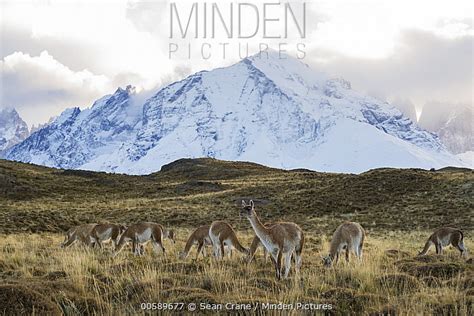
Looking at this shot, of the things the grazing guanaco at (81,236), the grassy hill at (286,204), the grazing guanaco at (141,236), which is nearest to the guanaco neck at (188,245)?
the grazing guanaco at (141,236)

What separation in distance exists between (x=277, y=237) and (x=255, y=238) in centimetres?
302

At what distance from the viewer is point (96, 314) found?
7.14m

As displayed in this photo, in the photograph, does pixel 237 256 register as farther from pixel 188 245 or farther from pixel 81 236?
pixel 81 236

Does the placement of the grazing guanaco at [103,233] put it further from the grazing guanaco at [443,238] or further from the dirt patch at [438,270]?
the grazing guanaco at [443,238]

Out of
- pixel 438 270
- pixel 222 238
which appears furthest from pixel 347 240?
pixel 222 238

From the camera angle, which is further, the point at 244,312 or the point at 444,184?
the point at 444,184

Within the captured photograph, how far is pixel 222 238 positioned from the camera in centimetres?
1374

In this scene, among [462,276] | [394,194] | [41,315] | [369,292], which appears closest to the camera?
[41,315]

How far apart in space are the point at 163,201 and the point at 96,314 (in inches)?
2023

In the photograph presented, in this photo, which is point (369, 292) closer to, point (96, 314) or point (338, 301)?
point (338, 301)

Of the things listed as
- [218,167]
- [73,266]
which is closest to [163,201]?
Result: [73,266]

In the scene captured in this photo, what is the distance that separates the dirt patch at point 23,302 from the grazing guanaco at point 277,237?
3.95 m

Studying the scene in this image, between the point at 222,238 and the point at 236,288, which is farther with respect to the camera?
the point at 222,238

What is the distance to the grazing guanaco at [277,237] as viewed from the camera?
981 cm
